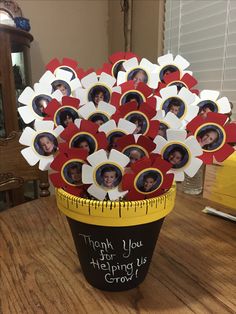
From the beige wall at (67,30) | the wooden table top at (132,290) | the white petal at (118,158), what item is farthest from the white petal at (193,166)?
the beige wall at (67,30)

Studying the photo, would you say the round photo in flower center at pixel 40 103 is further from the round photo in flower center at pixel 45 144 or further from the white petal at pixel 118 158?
the white petal at pixel 118 158

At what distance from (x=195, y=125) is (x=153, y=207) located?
0.16 meters

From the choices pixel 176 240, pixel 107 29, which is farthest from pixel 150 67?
pixel 107 29

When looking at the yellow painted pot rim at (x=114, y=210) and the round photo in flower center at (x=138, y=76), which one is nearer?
the yellow painted pot rim at (x=114, y=210)

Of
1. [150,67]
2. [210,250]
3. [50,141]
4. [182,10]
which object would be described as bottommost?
[210,250]

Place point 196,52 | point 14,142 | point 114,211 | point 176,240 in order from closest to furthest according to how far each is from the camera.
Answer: point 114,211 < point 176,240 < point 14,142 < point 196,52

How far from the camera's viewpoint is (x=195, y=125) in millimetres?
492

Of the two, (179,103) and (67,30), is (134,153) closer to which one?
(179,103)

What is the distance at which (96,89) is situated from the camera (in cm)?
53

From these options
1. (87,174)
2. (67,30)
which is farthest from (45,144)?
(67,30)

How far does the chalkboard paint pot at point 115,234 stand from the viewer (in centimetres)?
43

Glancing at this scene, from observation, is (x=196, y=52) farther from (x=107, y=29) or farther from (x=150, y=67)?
(x=150, y=67)

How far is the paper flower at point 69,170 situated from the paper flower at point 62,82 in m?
0.15

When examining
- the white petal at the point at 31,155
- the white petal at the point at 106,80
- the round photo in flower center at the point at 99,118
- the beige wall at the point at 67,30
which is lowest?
the white petal at the point at 31,155
